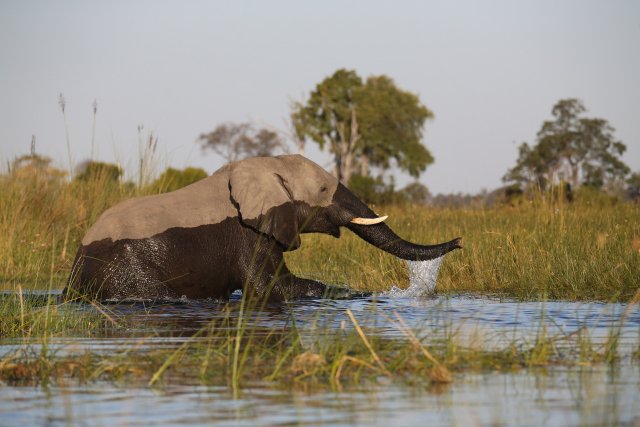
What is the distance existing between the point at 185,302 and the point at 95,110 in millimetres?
7726

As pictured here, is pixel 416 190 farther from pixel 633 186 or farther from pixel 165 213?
pixel 165 213

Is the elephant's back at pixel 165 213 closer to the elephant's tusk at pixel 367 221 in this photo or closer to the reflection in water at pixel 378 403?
the elephant's tusk at pixel 367 221

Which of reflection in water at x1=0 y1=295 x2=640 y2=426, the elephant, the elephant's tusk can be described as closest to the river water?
reflection in water at x1=0 y1=295 x2=640 y2=426

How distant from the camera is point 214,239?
37.3 feet

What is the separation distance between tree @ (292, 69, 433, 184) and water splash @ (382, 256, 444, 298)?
63.4 meters

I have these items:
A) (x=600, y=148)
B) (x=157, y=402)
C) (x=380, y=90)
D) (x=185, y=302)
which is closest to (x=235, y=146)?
(x=380, y=90)

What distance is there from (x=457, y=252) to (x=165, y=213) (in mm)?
3962

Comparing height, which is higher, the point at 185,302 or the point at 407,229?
the point at 407,229

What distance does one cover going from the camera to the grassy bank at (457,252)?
12.1 m

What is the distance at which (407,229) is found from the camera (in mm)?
18562

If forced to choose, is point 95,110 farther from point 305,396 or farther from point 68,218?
point 305,396

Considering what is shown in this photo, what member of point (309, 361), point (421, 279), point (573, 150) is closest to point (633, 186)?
point (573, 150)

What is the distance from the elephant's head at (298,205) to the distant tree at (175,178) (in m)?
5.90

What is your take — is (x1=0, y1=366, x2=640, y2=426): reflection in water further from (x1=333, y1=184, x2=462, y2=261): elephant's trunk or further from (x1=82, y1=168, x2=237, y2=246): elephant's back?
(x1=333, y1=184, x2=462, y2=261): elephant's trunk
